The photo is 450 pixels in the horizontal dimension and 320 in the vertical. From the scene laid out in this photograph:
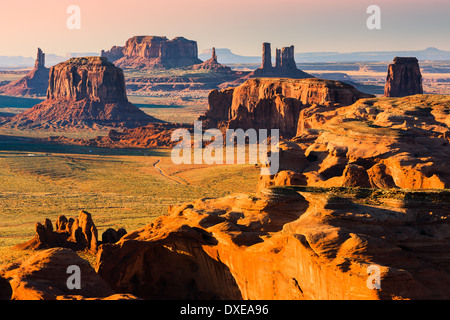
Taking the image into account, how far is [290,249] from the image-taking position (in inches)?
906

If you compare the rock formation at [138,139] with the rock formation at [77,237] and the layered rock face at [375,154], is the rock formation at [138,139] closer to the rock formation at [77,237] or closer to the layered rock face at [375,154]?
the layered rock face at [375,154]

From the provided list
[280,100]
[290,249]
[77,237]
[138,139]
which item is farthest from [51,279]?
[138,139]

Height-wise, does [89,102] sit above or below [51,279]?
above

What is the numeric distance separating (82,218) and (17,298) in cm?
1573

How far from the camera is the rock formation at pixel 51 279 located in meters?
21.0

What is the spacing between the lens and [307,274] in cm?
2212

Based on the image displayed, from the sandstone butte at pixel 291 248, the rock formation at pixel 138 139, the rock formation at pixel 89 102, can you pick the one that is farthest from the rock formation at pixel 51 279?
the rock formation at pixel 89 102

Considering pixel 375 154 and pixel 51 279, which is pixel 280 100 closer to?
pixel 375 154

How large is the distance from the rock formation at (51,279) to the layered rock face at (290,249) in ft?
12.4

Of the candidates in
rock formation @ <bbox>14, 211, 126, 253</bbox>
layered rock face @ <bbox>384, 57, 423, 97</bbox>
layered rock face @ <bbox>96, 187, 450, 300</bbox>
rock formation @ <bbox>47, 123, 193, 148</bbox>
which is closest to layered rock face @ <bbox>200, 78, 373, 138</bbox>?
rock formation @ <bbox>47, 123, 193, 148</bbox>

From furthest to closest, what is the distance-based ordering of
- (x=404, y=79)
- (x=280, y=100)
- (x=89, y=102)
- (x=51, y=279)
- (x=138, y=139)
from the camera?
(x=89, y=102)
(x=404, y=79)
(x=138, y=139)
(x=280, y=100)
(x=51, y=279)

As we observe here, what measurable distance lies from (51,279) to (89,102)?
149907mm
